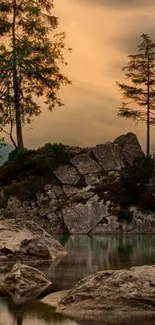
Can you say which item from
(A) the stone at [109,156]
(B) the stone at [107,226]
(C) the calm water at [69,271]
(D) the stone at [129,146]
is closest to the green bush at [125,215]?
(B) the stone at [107,226]

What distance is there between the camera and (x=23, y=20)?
57562mm

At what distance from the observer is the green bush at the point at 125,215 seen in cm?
4316

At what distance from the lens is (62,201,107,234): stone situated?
42.4 m

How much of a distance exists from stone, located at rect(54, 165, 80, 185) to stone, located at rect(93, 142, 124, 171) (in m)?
2.51

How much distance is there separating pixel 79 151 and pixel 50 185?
16.8 ft

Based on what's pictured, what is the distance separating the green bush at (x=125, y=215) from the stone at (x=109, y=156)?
6.23 metres

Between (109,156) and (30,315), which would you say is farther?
(109,156)

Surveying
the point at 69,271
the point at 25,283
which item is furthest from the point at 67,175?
the point at 25,283

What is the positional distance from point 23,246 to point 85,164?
28223mm

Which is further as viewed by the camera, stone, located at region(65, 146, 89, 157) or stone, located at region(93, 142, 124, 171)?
stone, located at region(65, 146, 89, 157)

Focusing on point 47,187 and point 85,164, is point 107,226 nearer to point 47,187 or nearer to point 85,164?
point 47,187

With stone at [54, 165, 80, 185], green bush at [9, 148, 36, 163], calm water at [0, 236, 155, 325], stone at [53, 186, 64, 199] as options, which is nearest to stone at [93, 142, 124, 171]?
stone at [54, 165, 80, 185]

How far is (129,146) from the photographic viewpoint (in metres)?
52.5

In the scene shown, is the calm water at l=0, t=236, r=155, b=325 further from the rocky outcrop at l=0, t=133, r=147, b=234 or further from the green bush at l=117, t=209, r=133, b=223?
the green bush at l=117, t=209, r=133, b=223
